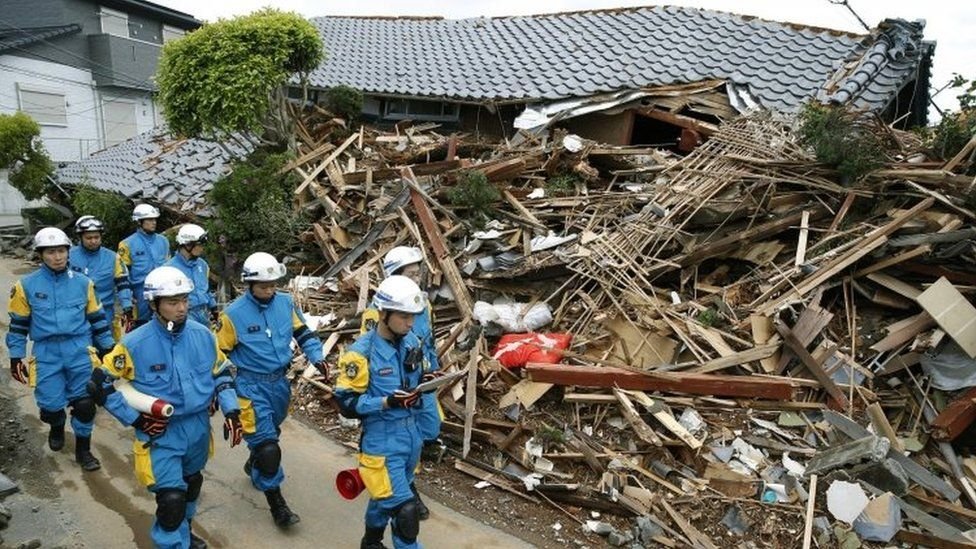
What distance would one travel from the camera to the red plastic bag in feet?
20.3

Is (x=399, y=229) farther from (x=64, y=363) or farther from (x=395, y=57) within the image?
(x=395, y=57)

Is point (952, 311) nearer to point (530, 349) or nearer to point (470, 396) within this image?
point (530, 349)

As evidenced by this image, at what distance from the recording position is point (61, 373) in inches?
216

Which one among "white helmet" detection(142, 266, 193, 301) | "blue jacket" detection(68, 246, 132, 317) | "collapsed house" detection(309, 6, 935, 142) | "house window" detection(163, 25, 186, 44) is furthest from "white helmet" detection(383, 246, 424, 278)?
"house window" detection(163, 25, 186, 44)

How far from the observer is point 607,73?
38.5 feet

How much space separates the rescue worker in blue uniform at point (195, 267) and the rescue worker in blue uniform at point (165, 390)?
9.33ft

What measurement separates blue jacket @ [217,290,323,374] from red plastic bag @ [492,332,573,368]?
2.35m

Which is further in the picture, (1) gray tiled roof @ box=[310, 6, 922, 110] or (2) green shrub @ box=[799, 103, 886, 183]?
(1) gray tiled roof @ box=[310, 6, 922, 110]

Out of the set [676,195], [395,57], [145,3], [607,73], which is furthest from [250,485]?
[145,3]

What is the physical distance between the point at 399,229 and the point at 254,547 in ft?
16.9

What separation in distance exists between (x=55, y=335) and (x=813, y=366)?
6.81 m

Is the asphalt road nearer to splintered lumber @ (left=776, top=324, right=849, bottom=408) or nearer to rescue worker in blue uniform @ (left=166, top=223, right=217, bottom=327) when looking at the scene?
rescue worker in blue uniform @ (left=166, top=223, right=217, bottom=327)

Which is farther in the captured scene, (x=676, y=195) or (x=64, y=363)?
(x=676, y=195)

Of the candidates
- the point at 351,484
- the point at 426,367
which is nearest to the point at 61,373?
the point at 351,484
